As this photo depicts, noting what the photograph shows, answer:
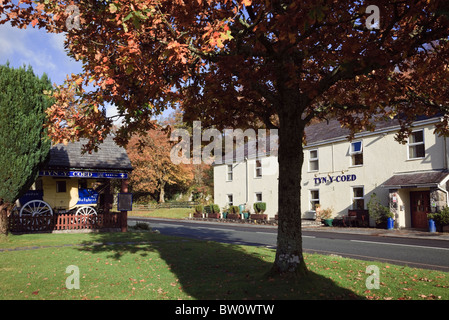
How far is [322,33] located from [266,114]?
2274 mm

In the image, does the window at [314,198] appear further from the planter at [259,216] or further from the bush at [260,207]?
the bush at [260,207]

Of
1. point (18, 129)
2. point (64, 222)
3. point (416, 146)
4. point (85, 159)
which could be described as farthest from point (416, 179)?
point (18, 129)

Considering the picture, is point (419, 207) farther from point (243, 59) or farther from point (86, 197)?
point (86, 197)

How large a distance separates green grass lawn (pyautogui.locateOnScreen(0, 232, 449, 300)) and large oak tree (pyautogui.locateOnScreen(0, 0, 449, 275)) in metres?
0.89


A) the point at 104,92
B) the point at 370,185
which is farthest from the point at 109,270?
the point at 370,185

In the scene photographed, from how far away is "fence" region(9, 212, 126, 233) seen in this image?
1812 centimetres

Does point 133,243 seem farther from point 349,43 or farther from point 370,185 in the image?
point 370,185

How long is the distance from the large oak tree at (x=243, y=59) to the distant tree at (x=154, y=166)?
44.2 metres

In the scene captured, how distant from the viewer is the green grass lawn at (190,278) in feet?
→ 20.9

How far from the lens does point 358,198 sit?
25.7 m

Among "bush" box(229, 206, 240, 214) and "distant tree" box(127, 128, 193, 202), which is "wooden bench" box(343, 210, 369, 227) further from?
"distant tree" box(127, 128, 193, 202)

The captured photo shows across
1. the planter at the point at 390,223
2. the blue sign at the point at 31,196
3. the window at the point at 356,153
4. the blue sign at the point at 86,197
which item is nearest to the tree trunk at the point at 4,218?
the blue sign at the point at 31,196

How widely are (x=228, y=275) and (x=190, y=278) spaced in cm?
83

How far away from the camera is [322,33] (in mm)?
8211
